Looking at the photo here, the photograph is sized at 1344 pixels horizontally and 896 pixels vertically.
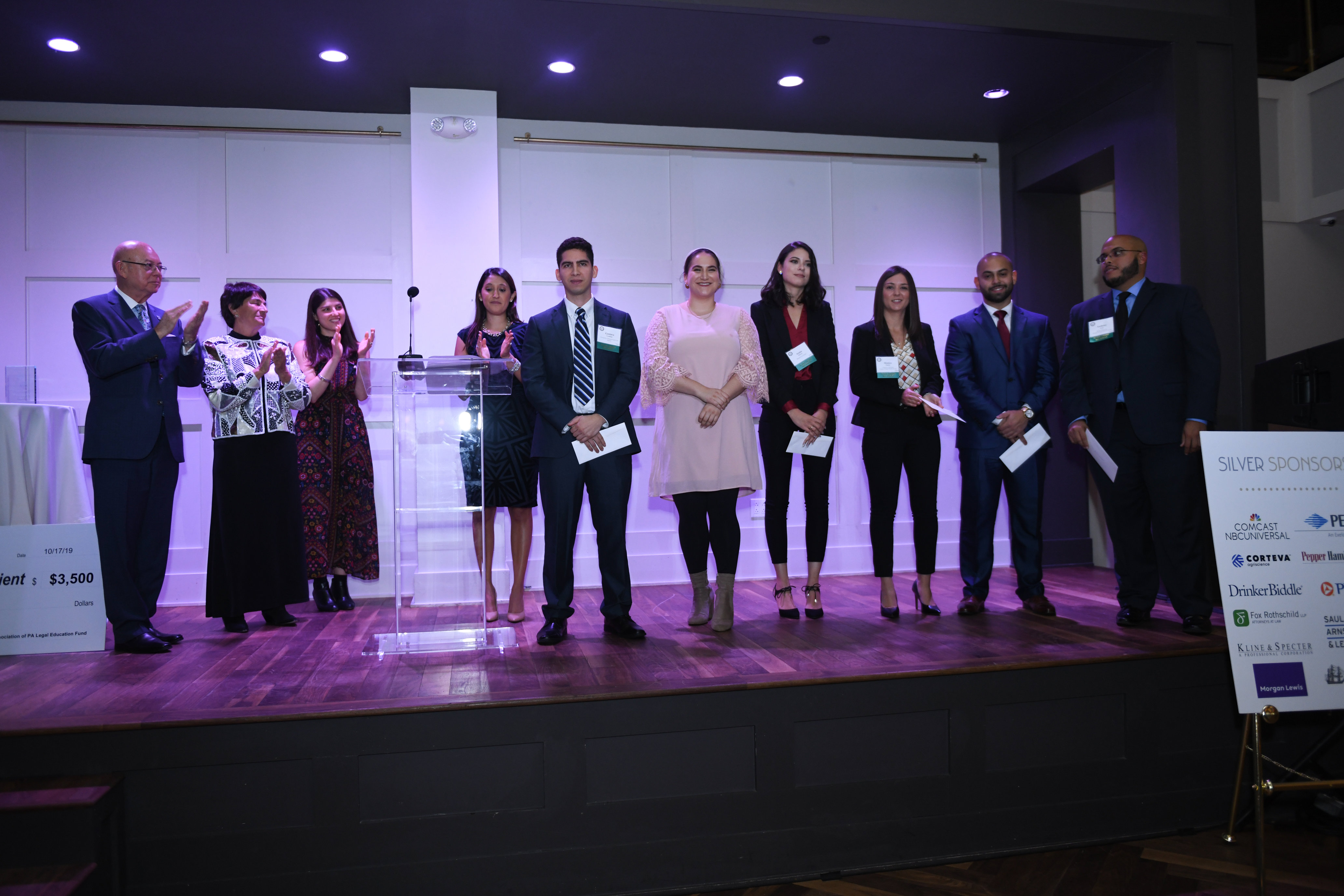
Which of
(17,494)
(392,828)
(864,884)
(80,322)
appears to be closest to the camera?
(392,828)

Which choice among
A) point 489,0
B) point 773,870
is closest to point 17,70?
point 489,0

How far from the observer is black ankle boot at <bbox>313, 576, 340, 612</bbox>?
13.2 ft

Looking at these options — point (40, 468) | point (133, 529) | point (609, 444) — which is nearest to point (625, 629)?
point (609, 444)

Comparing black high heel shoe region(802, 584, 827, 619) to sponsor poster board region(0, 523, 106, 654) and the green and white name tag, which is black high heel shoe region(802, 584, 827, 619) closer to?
the green and white name tag

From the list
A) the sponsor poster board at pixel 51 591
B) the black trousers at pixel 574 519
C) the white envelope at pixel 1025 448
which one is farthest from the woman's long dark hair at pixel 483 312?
the white envelope at pixel 1025 448

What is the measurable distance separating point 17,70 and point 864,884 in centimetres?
512

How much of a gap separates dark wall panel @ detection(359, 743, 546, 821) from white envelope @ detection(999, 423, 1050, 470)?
2.28 meters

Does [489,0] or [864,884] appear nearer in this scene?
[864,884]

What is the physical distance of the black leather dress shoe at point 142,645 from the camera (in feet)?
10.1

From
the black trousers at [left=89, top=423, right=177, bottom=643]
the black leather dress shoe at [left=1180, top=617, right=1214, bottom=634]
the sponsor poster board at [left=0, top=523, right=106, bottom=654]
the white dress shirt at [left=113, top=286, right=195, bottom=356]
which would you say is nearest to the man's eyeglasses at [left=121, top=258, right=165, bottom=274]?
the white dress shirt at [left=113, top=286, right=195, bottom=356]

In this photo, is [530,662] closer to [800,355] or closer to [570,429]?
[570,429]

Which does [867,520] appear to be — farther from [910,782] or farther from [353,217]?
[353,217]

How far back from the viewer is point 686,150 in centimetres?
495

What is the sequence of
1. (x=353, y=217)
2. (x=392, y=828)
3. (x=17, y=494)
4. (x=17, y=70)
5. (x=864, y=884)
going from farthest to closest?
(x=353, y=217) < (x=17, y=70) < (x=17, y=494) < (x=864, y=884) < (x=392, y=828)
